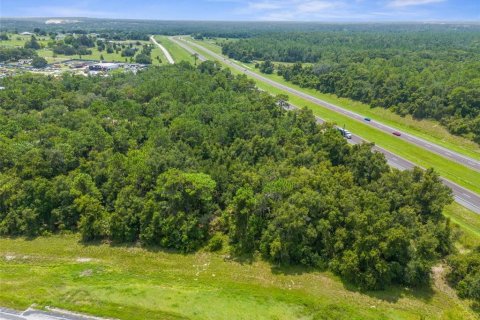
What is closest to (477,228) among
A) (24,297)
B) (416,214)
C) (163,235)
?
(416,214)

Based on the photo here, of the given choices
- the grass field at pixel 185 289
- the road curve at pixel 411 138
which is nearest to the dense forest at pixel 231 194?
the grass field at pixel 185 289

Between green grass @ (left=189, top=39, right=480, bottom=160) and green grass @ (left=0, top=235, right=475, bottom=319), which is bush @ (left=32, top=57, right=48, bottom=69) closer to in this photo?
green grass @ (left=189, top=39, right=480, bottom=160)

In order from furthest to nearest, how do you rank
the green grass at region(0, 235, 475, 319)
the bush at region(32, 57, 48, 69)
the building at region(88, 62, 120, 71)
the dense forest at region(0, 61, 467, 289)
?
the bush at region(32, 57, 48, 69) → the building at region(88, 62, 120, 71) → the dense forest at region(0, 61, 467, 289) → the green grass at region(0, 235, 475, 319)

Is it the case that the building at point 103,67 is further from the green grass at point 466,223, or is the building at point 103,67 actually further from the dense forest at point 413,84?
the green grass at point 466,223

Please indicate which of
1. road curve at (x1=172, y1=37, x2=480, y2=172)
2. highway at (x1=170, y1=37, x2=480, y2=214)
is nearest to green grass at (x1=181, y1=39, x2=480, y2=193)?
highway at (x1=170, y1=37, x2=480, y2=214)

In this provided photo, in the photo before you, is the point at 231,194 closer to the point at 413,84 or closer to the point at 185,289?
the point at 185,289

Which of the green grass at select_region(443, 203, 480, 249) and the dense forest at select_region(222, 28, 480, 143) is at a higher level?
the dense forest at select_region(222, 28, 480, 143)
